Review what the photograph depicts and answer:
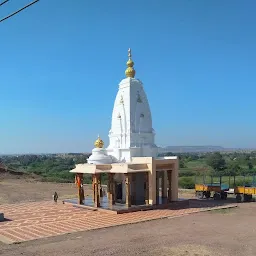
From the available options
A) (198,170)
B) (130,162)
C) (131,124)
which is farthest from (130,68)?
(198,170)

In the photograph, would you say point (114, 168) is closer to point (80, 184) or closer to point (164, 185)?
point (80, 184)

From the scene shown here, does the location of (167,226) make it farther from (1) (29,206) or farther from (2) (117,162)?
(1) (29,206)

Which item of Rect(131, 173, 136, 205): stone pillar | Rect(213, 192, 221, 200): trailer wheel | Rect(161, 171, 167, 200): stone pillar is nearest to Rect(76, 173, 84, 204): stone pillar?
Rect(131, 173, 136, 205): stone pillar

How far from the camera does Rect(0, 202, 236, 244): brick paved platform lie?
50.9ft

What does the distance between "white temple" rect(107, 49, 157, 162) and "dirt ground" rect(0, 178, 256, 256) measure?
6.22 m

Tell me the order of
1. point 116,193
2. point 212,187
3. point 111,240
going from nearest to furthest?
point 111,240
point 116,193
point 212,187

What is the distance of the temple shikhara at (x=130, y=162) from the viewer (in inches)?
842

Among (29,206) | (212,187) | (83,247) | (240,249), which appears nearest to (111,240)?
(83,247)

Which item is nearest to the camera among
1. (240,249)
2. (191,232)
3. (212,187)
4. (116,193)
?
(240,249)

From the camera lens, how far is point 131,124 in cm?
2348

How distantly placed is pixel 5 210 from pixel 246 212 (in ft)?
45.1

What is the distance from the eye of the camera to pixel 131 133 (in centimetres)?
2325

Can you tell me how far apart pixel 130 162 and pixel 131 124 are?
2.54m

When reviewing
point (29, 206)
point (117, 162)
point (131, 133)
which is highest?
point (131, 133)
